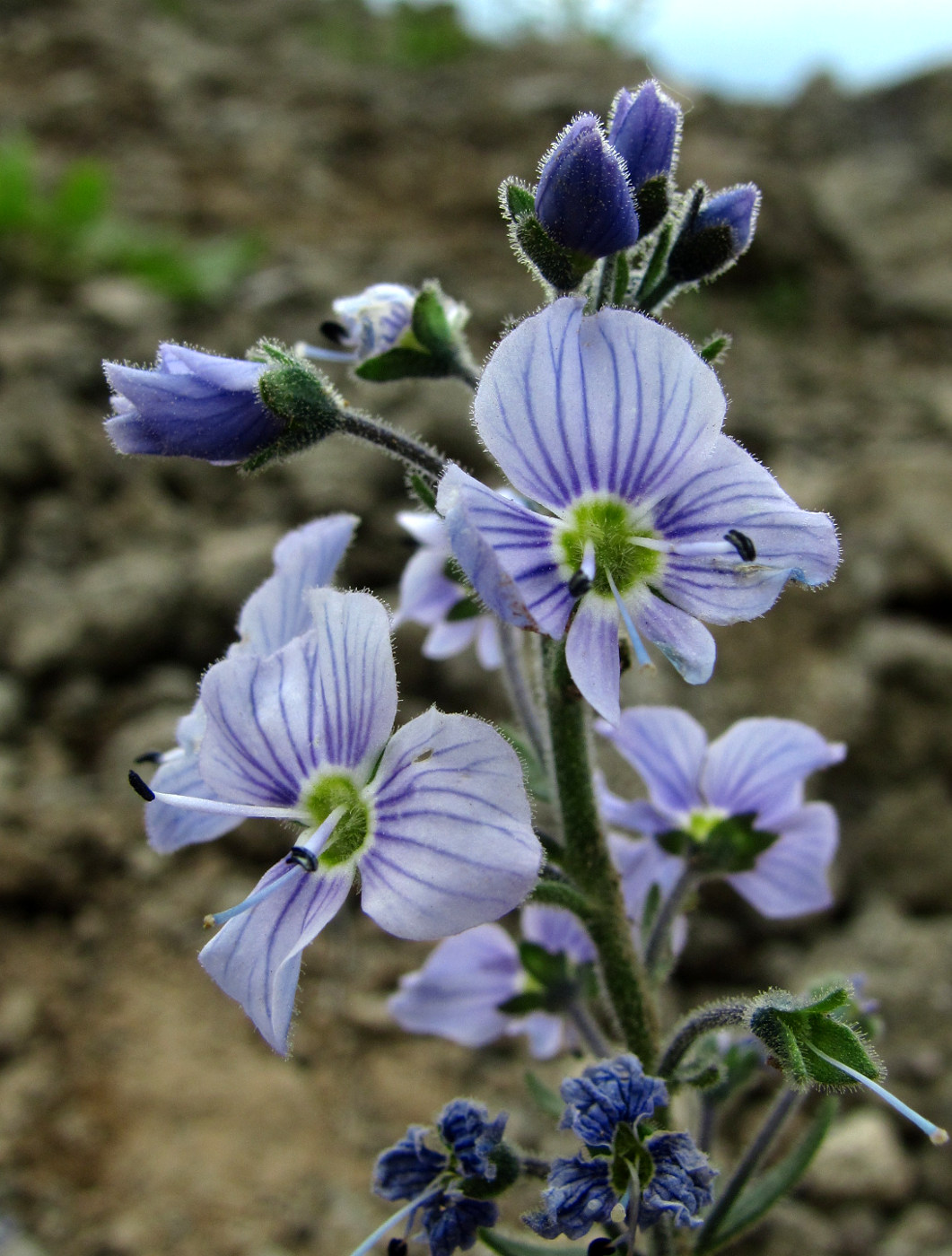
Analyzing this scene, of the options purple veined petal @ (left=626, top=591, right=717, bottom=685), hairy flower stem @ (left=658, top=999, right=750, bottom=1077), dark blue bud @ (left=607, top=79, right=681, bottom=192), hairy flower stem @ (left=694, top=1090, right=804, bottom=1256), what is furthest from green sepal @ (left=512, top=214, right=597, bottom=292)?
hairy flower stem @ (left=694, top=1090, right=804, bottom=1256)

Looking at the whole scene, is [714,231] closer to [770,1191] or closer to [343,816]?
[343,816]

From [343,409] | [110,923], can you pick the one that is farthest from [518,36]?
[343,409]

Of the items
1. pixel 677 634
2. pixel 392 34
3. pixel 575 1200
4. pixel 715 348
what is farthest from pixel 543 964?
pixel 392 34

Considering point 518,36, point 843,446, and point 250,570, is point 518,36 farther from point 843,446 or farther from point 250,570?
point 250,570

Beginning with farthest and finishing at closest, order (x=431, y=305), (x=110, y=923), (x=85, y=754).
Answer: (x=85, y=754) < (x=110, y=923) < (x=431, y=305)

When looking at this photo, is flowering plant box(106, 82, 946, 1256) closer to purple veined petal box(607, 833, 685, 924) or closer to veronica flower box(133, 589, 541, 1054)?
veronica flower box(133, 589, 541, 1054)

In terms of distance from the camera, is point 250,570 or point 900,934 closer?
point 900,934

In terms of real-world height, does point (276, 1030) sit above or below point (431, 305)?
below
